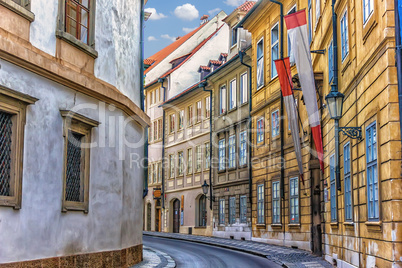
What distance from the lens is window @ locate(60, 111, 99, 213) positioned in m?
12.8

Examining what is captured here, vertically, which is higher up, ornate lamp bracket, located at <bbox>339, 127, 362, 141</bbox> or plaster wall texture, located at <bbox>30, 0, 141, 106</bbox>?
plaster wall texture, located at <bbox>30, 0, 141, 106</bbox>

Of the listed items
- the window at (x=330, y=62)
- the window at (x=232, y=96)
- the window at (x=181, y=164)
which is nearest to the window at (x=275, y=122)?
the window at (x=232, y=96)

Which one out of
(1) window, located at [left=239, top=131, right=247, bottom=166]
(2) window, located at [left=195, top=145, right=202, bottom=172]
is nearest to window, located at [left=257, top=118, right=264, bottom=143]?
(1) window, located at [left=239, top=131, right=247, bottom=166]

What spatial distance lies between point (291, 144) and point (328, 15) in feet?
27.8

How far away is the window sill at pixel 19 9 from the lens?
10776 millimetres

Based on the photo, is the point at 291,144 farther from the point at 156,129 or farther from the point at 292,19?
the point at 156,129

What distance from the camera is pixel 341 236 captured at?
15.9 meters

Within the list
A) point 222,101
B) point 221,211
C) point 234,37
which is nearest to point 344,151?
point 221,211

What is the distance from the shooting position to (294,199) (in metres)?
24.9

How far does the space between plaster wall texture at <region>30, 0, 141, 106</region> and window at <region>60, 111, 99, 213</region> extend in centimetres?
136

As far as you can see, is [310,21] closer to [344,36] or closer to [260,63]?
[344,36]

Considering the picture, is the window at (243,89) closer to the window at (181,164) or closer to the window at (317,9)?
the window at (181,164)

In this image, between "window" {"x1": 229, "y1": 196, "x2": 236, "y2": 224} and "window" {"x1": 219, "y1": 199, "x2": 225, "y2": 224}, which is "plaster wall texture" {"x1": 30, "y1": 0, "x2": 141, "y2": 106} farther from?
"window" {"x1": 219, "y1": 199, "x2": 225, "y2": 224}

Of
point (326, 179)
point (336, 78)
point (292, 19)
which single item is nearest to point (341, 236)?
point (326, 179)
